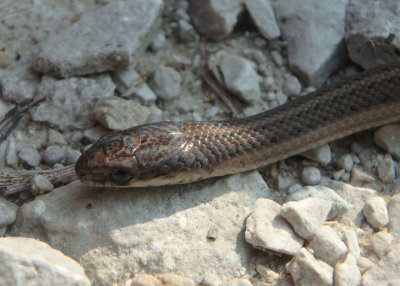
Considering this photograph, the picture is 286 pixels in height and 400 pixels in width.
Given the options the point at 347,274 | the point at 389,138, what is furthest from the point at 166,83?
the point at 347,274

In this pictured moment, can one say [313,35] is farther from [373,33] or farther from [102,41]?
[102,41]

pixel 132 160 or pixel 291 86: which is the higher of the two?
pixel 132 160

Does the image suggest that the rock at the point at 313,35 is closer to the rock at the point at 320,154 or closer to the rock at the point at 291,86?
the rock at the point at 291,86

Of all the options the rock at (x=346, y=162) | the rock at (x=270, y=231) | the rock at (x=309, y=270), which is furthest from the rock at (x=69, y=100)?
the rock at (x=309, y=270)

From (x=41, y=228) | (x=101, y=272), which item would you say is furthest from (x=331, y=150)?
(x=41, y=228)

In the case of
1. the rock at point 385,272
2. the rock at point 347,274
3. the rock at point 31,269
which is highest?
A: the rock at point 31,269

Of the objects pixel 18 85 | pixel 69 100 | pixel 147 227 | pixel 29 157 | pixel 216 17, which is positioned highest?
pixel 216 17

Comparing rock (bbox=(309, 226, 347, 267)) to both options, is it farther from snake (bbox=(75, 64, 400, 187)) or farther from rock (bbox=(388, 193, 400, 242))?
snake (bbox=(75, 64, 400, 187))
